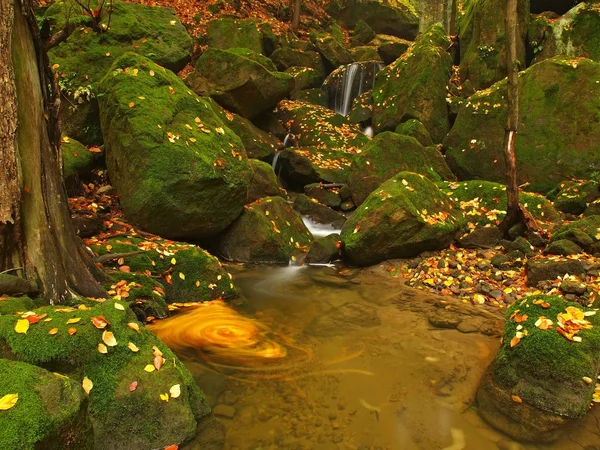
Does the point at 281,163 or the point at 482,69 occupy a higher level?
the point at 482,69

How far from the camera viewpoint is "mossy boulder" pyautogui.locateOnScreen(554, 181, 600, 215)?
349 inches

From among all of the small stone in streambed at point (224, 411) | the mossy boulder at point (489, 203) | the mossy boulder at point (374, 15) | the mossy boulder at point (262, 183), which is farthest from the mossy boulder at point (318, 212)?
the mossy boulder at point (374, 15)

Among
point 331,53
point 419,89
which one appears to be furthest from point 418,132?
point 331,53

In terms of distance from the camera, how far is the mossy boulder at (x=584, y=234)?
6.71m

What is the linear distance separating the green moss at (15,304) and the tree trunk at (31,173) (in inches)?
11.9

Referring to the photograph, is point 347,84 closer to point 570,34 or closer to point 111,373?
point 570,34

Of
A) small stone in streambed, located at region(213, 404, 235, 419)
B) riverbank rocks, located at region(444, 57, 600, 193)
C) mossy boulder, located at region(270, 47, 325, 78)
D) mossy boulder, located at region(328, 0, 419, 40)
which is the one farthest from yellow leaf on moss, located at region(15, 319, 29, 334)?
mossy boulder, located at region(328, 0, 419, 40)

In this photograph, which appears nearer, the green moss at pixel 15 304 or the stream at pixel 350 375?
the green moss at pixel 15 304

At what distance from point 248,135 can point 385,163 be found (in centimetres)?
475

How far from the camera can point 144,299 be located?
5.07 metres

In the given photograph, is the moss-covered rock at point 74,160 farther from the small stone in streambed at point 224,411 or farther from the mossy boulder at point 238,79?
the mossy boulder at point 238,79

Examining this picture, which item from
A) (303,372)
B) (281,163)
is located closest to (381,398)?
(303,372)

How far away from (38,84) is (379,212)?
568 cm

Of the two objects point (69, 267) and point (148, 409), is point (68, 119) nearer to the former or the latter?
point (69, 267)
